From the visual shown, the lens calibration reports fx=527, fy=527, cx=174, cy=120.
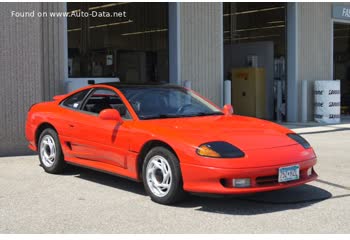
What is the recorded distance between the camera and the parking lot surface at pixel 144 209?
471 centimetres

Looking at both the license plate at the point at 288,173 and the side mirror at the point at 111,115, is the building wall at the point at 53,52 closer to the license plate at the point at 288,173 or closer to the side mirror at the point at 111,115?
the side mirror at the point at 111,115

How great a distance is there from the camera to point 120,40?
20078mm

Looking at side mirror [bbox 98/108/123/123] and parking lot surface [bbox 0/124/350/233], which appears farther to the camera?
→ side mirror [bbox 98/108/123/123]

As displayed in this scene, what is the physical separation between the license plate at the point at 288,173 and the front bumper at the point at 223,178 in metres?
0.04

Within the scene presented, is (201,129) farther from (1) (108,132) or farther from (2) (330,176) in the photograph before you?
(2) (330,176)

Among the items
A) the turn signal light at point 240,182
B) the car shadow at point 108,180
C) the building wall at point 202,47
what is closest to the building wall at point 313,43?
the building wall at point 202,47

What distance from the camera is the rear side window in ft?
23.1

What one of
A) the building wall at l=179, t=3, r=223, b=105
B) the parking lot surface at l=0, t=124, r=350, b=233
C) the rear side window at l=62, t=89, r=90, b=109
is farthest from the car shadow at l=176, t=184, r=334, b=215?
the building wall at l=179, t=3, r=223, b=105

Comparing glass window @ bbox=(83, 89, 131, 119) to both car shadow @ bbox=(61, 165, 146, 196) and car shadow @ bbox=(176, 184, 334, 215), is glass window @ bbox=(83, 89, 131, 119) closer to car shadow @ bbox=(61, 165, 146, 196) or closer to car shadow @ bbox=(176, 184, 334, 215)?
car shadow @ bbox=(61, 165, 146, 196)

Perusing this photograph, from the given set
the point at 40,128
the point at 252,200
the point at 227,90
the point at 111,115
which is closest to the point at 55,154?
the point at 40,128

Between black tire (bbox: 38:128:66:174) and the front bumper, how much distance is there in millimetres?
2495

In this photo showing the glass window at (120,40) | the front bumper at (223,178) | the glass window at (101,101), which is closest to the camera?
the front bumper at (223,178)

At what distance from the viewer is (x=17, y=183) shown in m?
6.77

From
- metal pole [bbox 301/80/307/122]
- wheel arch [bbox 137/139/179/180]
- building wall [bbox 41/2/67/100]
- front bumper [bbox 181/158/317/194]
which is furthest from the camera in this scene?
metal pole [bbox 301/80/307/122]
